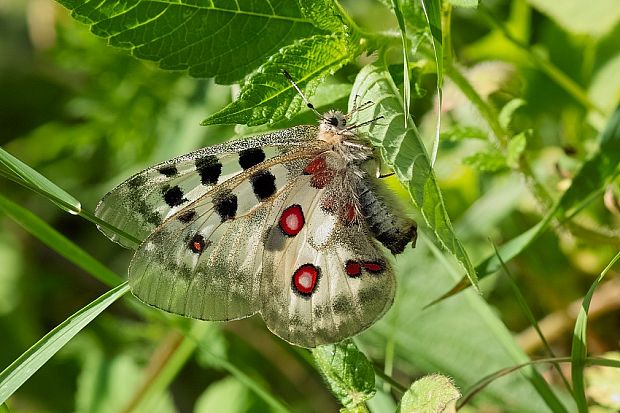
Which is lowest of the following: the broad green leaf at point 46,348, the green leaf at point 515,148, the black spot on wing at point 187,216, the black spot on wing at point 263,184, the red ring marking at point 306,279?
the broad green leaf at point 46,348

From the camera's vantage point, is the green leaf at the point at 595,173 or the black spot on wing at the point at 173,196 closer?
the black spot on wing at the point at 173,196

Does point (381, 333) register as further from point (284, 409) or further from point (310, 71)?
point (310, 71)

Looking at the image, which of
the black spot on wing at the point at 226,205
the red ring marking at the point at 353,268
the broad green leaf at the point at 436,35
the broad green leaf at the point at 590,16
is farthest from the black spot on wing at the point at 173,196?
the broad green leaf at the point at 590,16

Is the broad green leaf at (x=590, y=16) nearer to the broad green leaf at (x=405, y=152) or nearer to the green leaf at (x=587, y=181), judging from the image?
the green leaf at (x=587, y=181)

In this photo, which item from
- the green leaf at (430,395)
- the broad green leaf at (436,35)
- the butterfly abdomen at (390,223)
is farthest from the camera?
the butterfly abdomen at (390,223)

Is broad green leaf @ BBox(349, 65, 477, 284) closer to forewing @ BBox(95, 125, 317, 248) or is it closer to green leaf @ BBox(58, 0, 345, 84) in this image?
green leaf @ BBox(58, 0, 345, 84)

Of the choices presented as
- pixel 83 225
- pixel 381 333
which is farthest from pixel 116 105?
pixel 381 333

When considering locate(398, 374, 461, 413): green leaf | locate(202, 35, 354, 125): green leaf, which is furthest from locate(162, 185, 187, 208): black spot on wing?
locate(398, 374, 461, 413): green leaf

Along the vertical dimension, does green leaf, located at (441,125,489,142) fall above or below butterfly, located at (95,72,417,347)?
above
